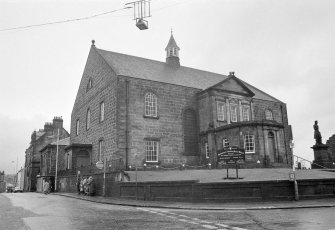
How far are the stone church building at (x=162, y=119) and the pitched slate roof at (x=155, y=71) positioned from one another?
130 millimetres

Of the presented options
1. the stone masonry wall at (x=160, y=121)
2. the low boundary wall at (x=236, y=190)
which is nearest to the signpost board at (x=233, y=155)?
the low boundary wall at (x=236, y=190)

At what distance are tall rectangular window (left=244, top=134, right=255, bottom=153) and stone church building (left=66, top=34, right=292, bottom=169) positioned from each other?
0.09 meters

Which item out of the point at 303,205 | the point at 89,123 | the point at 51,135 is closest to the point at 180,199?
the point at 303,205

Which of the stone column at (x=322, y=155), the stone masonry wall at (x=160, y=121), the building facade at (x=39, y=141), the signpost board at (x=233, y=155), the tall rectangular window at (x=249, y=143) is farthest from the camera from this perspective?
the building facade at (x=39, y=141)

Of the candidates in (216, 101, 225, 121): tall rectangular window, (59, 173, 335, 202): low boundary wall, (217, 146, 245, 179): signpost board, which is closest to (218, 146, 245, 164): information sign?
(217, 146, 245, 179): signpost board

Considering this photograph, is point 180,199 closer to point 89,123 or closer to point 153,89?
point 153,89

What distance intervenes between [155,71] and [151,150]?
9766 mm

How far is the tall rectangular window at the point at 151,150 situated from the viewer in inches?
1198

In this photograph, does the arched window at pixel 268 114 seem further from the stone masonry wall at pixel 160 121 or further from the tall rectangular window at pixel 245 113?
the stone masonry wall at pixel 160 121

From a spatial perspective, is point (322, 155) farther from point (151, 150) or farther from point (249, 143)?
point (151, 150)

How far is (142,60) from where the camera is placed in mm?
37875

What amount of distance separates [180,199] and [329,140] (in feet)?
77.5

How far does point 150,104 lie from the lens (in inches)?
1268

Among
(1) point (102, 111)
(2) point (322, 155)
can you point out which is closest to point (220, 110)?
(2) point (322, 155)
